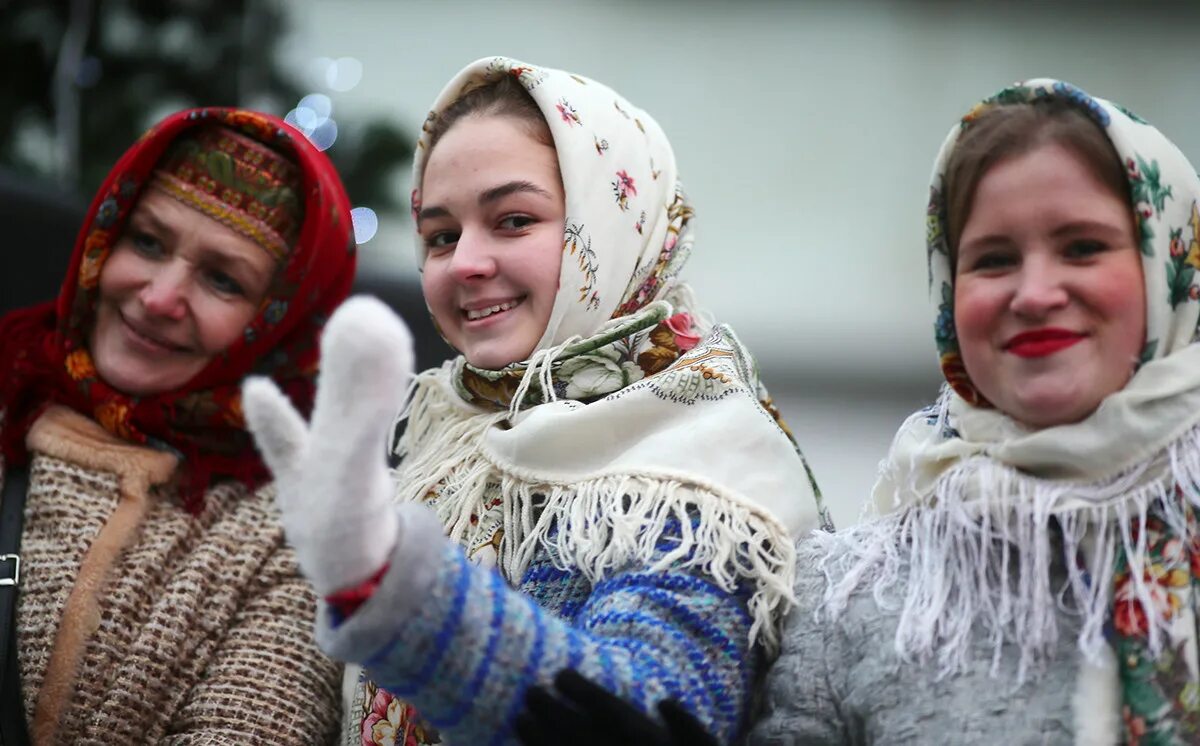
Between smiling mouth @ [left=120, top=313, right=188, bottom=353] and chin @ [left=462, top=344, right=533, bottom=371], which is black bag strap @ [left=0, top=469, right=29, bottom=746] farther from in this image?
chin @ [left=462, top=344, right=533, bottom=371]

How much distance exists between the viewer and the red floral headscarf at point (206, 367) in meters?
1.83

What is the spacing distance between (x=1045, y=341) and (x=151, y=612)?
1.17 metres

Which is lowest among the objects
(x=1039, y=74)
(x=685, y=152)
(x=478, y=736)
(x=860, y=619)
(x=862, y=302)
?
(x=478, y=736)

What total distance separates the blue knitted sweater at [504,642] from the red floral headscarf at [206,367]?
77cm

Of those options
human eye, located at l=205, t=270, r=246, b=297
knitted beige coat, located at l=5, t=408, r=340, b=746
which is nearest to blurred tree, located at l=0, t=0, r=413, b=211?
human eye, located at l=205, t=270, r=246, b=297

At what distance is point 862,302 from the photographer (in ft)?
16.3

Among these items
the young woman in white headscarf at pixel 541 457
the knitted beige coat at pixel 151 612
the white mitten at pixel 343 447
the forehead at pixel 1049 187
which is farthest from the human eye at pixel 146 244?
the forehead at pixel 1049 187

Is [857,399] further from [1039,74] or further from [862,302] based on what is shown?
[1039,74]

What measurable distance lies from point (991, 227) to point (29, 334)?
1.41m

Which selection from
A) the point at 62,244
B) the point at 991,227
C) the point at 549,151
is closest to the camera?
the point at 991,227

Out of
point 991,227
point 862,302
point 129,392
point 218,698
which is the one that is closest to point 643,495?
point 991,227

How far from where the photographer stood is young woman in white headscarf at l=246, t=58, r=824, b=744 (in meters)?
1.06

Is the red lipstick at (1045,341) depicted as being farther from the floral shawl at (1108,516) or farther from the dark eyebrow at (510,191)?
the dark eyebrow at (510,191)

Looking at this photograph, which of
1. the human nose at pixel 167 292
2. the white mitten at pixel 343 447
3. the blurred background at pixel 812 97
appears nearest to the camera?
the white mitten at pixel 343 447
